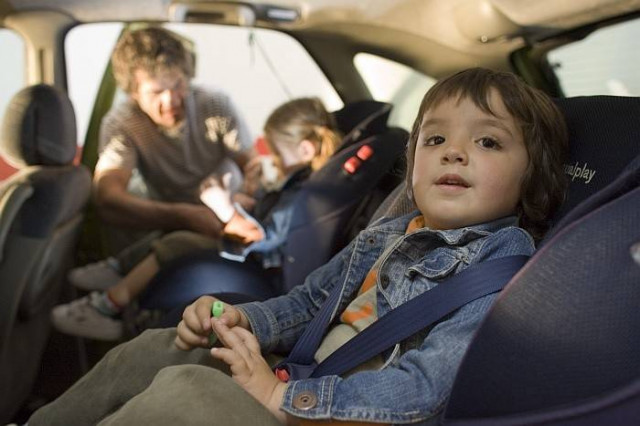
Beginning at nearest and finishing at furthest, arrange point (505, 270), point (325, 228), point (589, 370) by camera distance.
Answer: point (589, 370) < point (505, 270) < point (325, 228)

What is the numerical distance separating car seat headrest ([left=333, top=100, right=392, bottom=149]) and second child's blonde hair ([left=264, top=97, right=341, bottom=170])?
0.03m

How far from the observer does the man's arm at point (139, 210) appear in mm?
2543

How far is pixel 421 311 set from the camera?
1.10m

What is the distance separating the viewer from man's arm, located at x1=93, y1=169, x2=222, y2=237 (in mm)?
2543

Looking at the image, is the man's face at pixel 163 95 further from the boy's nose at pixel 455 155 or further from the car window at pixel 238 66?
the boy's nose at pixel 455 155

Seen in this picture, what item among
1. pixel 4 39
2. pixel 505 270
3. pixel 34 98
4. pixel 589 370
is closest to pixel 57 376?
pixel 34 98

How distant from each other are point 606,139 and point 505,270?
0.32 metres

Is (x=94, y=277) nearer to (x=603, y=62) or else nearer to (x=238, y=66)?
(x=238, y=66)

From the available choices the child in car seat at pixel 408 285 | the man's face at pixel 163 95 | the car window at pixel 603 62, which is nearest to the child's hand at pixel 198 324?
the child in car seat at pixel 408 285

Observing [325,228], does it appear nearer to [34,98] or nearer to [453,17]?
[453,17]

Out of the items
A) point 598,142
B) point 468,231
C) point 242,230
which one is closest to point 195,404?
point 468,231

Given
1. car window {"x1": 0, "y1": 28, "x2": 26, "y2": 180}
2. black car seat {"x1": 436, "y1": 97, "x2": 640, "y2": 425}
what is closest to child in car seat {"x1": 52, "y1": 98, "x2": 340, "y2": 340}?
car window {"x1": 0, "y1": 28, "x2": 26, "y2": 180}

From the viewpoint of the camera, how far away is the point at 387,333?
3.67ft

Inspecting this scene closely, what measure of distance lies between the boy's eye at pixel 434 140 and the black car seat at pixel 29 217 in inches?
49.3
